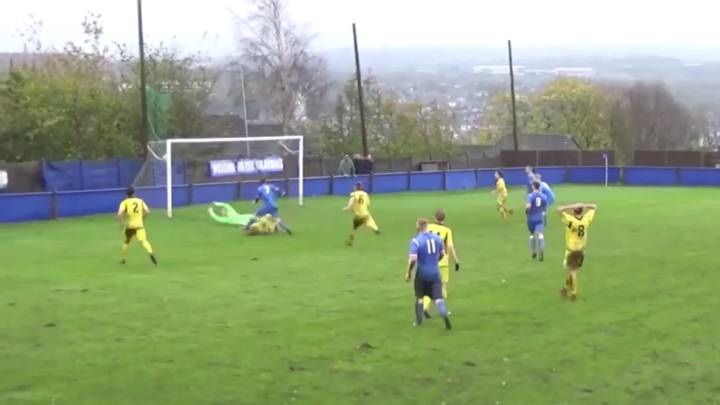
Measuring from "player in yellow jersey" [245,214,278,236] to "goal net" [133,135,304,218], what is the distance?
11.9 metres

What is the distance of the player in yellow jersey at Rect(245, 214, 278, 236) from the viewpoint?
32906 millimetres

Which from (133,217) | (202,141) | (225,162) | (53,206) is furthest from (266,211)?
(225,162)

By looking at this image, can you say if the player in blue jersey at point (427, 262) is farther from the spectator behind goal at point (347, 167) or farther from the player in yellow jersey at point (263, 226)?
the spectator behind goal at point (347, 167)

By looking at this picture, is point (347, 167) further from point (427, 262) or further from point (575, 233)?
point (427, 262)

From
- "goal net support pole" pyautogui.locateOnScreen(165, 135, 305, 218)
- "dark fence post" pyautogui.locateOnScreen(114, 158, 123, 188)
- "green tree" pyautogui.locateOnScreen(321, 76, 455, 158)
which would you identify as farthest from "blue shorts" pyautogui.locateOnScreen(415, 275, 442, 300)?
"green tree" pyautogui.locateOnScreen(321, 76, 455, 158)

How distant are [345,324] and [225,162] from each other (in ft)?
101

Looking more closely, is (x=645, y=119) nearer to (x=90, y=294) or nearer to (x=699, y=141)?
(x=699, y=141)

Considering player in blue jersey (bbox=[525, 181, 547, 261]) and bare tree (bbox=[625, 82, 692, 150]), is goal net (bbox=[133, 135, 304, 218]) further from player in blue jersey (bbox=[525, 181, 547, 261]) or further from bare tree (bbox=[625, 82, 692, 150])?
bare tree (bbox=[625, 82, 692, 150])

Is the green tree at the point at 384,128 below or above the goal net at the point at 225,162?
above

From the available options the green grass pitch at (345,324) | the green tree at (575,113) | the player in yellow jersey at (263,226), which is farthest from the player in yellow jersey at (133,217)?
the green tree at (575,113)

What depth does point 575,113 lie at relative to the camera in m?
102

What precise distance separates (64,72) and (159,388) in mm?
53078

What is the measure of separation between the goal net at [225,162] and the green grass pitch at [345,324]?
1238cm

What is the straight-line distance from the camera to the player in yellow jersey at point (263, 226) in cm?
3291
